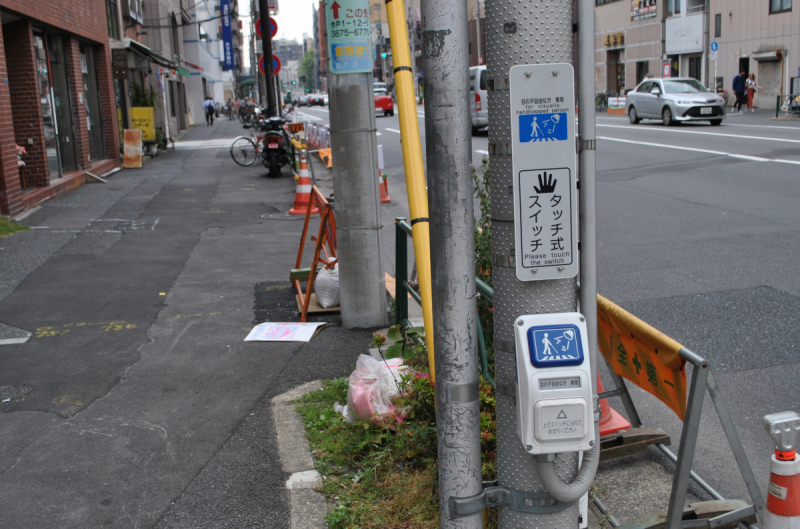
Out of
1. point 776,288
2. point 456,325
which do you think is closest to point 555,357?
point 456,325

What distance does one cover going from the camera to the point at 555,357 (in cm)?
212

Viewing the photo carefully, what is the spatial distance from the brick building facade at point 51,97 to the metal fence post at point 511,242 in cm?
1154

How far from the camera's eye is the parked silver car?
2497 centimetres

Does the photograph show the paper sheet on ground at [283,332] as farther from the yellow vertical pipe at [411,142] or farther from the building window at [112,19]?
the building window at [112,19]

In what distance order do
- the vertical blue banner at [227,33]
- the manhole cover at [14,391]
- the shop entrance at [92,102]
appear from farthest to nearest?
1. the vertical blue banner at [227,33]
2. the shop entrance at [92,102]
3. the manhole cover at [14,391]

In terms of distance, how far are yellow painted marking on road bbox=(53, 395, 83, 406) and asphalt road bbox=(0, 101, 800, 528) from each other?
16 millimetres

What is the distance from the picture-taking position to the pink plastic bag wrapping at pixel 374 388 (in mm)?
4145

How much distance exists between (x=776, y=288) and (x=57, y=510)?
5866 mm

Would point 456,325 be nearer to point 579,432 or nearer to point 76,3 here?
point 579,432

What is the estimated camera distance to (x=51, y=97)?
52.9ft

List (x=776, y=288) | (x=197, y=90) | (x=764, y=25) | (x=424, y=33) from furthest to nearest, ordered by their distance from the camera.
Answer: (x=197, y=90) → (x=764, y=25) → (x=776, y=288) → (x=424, y=33)

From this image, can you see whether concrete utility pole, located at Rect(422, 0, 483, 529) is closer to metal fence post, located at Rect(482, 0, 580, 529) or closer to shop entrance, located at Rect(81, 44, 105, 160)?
metal fence post, located at Rect(482, 0, 580, 529)

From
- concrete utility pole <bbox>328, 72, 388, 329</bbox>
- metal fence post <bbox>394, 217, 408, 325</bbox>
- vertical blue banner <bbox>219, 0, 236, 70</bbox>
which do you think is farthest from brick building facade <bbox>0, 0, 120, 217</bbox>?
vertical blue banner <bbox>219, 0, 236, 70</bbox>

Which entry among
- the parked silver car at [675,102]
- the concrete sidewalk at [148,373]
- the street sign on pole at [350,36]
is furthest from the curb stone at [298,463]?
the parked silver car at [675,102]
